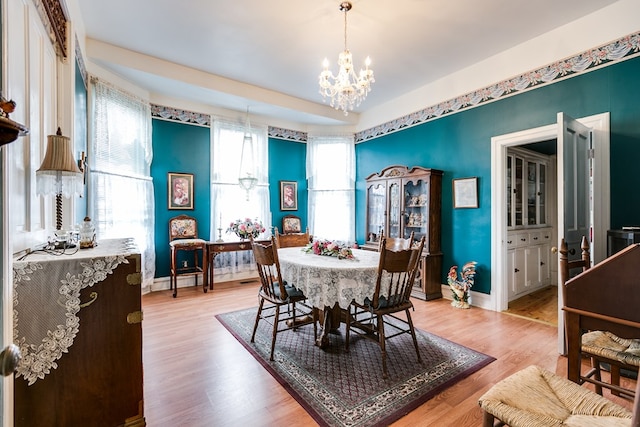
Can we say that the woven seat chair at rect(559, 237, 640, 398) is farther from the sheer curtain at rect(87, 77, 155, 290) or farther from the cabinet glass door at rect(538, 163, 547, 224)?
the sheer curtain at rect(87, 77, 155, 290)

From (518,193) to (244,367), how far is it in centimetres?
424

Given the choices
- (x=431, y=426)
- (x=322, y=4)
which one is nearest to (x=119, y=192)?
(x=322, y=4)

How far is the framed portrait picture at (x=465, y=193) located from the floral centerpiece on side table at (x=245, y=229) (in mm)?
3034

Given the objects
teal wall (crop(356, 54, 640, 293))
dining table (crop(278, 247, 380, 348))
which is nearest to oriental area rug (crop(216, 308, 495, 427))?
dining table (crop(278, 247, 380, 348))

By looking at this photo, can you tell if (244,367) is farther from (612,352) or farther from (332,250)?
(612,352)

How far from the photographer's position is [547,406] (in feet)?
3.70

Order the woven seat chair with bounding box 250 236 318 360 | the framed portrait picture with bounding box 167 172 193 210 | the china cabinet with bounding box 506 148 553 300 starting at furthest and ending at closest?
1. the framed portrait picture with bounding box 167 172 193 210
2. the china cabinet with bounding box 506 148 553 300
3. the woven seat chair with bounding box 250 236 318 360

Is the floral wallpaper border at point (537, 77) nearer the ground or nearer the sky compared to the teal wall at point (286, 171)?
nearer the sky

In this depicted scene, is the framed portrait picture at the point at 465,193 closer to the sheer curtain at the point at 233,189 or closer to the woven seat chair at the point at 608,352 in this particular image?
the woven seat chair at the point at 608,352

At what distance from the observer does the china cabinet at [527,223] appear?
3992 millimetres

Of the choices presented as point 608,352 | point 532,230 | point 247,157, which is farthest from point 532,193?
point 247,157

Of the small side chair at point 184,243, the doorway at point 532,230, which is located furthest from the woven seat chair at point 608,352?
the small side chair at point 184,243

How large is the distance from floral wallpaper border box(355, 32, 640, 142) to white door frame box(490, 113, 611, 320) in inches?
20.1

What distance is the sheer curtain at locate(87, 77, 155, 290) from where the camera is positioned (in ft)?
11.6
